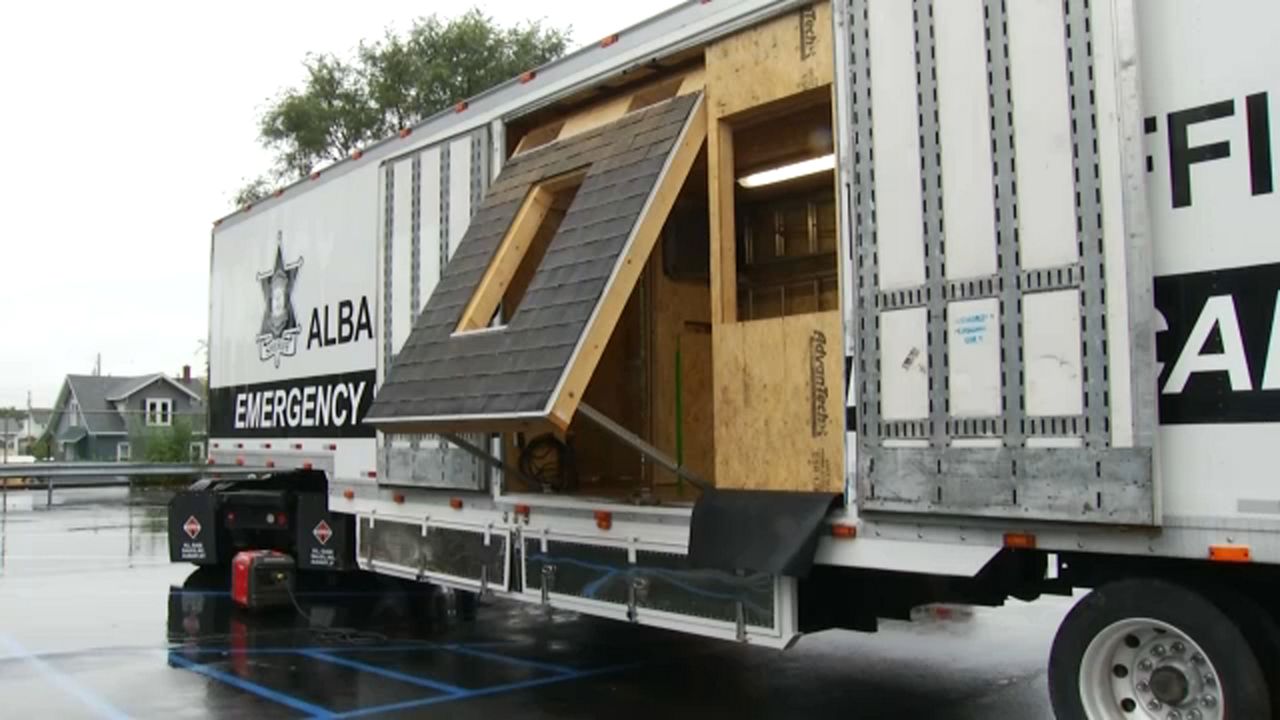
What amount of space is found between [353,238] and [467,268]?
2657 mm

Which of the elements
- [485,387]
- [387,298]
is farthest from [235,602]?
[485,387]

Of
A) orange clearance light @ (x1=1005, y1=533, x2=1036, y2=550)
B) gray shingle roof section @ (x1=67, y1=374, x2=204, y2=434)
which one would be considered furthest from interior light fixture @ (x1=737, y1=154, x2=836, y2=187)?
gray shingle roof section @ (x1=67, y1=374, x2=204, y2=434)

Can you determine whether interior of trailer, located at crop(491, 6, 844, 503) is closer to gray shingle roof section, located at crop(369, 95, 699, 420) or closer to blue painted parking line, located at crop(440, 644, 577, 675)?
gray shingle roof section, located at crop(369, 95, 699, 420)

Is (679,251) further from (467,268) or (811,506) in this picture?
(811,506)

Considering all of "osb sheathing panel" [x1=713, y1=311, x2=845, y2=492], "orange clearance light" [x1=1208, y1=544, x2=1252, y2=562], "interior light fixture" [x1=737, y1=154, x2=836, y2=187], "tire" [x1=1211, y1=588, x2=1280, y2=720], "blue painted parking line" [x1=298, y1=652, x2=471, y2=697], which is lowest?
"blue painted parking line" [x1=298, y1=652, x2=471, y2=697]

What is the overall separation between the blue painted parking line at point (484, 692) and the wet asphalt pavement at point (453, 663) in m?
0.01

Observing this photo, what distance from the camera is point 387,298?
8766mm

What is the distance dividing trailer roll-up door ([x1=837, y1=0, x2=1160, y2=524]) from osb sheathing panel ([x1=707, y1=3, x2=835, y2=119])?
207 mm

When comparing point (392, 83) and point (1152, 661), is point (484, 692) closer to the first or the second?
point (1152, 661)

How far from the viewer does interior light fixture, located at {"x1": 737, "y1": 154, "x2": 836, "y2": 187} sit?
23.9 feet

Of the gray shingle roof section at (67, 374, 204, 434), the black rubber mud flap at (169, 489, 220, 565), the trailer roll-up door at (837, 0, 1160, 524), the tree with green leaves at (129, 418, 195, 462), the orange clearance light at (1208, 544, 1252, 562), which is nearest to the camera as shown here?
→ the orange clearance light at (1208, 544, 1252, 562)

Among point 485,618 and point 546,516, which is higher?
point 546,516

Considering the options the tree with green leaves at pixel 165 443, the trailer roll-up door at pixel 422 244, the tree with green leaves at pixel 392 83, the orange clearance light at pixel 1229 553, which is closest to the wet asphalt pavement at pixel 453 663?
the trailer roll-up door at pixel 422 244

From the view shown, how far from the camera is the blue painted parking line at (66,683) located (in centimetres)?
688
